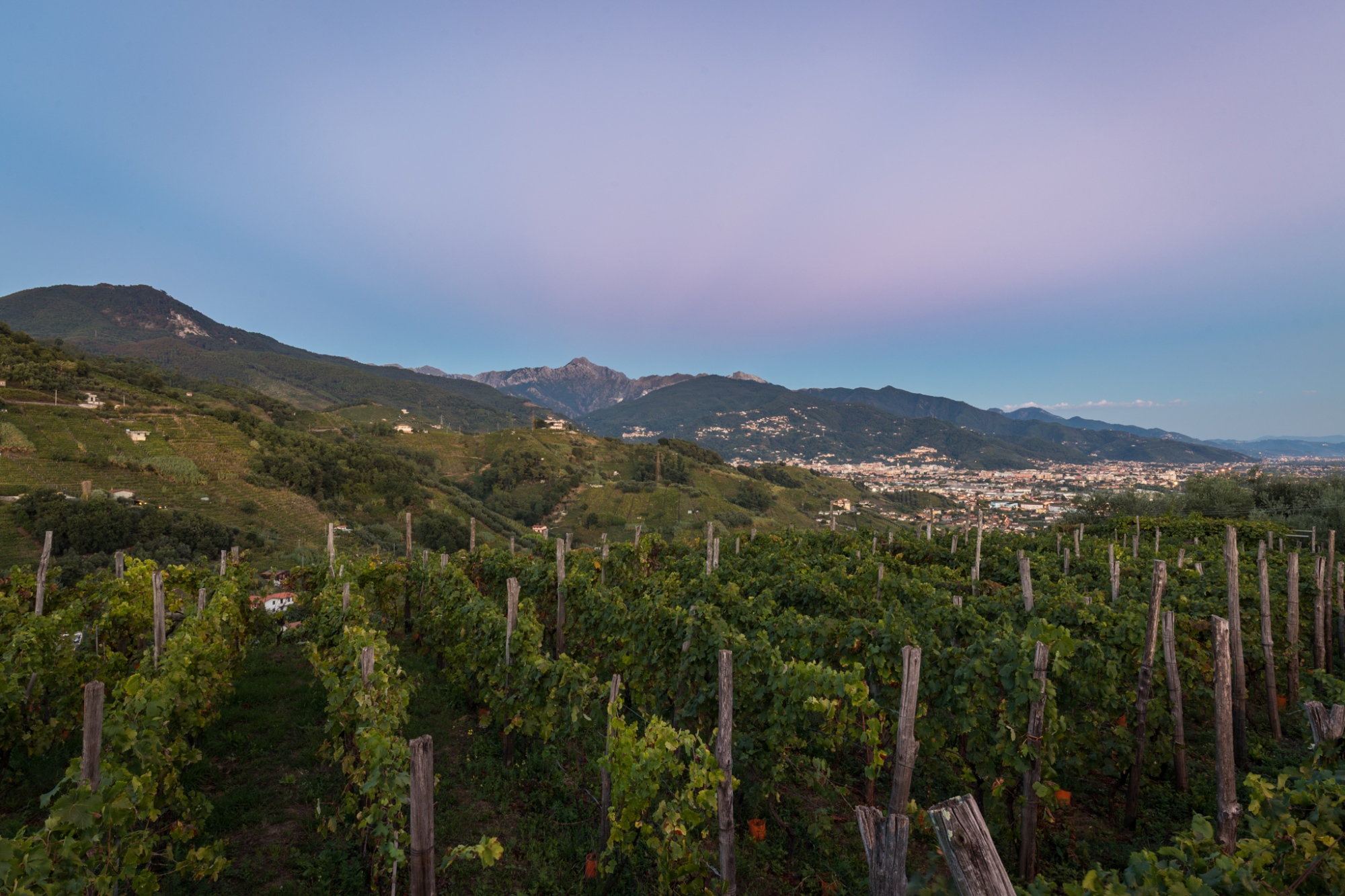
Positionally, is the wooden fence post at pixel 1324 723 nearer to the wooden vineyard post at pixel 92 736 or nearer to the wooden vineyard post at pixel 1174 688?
the wooden vineyard post at pixel 1174 688

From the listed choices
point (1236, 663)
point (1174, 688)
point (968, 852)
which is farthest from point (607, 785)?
point (1236, 663)

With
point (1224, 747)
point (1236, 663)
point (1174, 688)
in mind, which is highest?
point (1224, 747)

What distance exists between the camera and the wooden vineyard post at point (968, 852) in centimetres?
172

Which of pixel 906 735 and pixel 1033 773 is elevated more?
pixel 906 735

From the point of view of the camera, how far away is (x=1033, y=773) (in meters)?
4.70

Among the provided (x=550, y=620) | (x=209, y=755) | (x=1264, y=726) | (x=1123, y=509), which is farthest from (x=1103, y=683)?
(x=1123, y=509)

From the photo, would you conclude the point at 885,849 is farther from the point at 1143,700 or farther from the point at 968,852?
the point at 1143,700

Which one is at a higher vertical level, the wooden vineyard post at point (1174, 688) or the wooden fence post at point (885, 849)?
the wooden fence post at point (885, 849)

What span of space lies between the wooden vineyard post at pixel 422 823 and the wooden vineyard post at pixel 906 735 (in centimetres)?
322

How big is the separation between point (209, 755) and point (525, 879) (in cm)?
501

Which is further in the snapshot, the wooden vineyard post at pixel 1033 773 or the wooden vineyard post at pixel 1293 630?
the wooden vineyard post at pixel 1293 630

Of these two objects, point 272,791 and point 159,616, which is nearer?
point 272,791

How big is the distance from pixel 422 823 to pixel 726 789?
2239 mm

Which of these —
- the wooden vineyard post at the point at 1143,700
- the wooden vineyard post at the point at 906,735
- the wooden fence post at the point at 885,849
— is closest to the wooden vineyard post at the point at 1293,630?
the wooden vineyard post at the point at 1143,700
